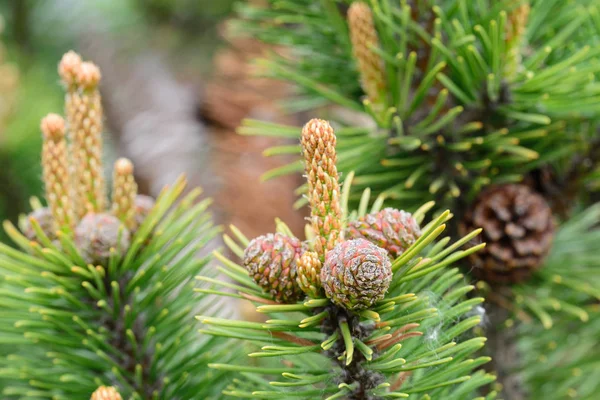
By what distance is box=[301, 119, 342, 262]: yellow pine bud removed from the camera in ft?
1.20

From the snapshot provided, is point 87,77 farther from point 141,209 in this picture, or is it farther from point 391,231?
point 391,231

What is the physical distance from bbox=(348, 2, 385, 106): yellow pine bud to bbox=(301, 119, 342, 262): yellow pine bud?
21cm

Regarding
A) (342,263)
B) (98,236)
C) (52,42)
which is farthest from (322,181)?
(52,42)

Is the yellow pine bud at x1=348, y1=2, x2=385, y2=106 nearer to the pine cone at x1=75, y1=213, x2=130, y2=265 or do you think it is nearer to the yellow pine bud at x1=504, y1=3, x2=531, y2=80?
the yellow pine bud at x1=504, y1=3, x2=531, y2=80

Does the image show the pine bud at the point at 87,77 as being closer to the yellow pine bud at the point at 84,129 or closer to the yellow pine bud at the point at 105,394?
the yellow pine bud at the point at 84,129

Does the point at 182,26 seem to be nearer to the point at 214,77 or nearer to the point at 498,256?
the point at 214,77

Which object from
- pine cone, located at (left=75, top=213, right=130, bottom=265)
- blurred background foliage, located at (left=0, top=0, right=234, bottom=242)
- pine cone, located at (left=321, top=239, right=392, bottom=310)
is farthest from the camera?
blurred background foliage, located at (left=0, top=0, right=234, bottom=242)

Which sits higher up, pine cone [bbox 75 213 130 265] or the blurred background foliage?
the blurred background foliage

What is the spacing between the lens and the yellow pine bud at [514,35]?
22.2 inches

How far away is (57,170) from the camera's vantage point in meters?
0.49

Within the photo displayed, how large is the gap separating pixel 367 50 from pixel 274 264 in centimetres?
27

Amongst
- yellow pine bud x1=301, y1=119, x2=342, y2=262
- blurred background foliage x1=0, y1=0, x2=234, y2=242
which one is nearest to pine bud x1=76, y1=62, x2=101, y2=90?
yellow pine bud x1=301, y1=119, x2=342, y2=262

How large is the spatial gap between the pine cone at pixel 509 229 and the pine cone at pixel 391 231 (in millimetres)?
209

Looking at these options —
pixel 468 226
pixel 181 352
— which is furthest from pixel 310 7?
pixel 181 352
